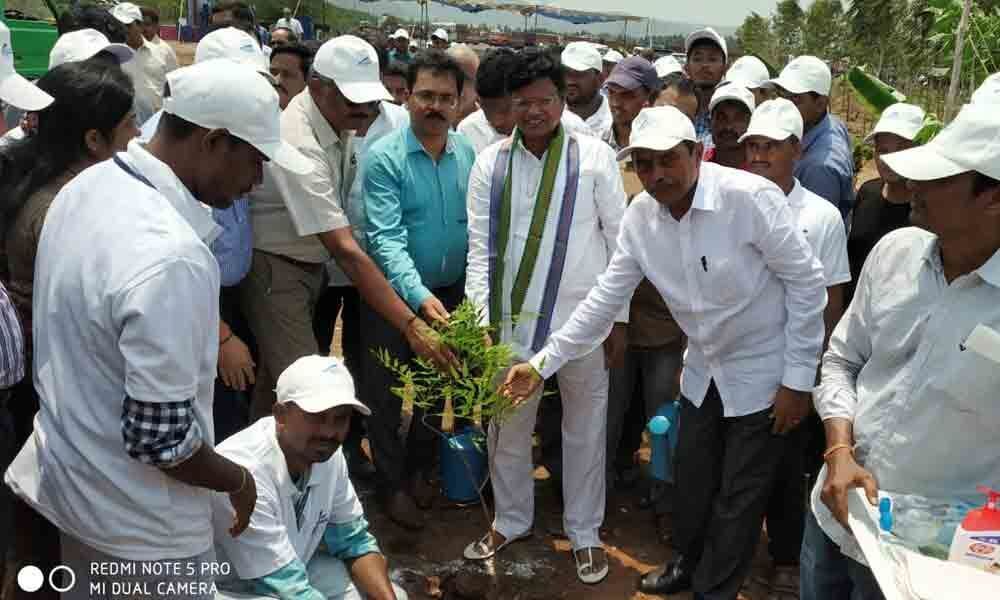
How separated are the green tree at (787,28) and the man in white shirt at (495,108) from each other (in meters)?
30.5

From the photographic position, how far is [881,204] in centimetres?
416

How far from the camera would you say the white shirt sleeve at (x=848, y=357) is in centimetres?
247

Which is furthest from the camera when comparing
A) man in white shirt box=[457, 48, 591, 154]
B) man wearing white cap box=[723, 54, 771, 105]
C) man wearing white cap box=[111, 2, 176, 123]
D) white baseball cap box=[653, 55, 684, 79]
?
white baseball cap box=[653, 55, 684, 79]

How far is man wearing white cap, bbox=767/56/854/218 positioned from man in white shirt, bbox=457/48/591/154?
1.21 metres

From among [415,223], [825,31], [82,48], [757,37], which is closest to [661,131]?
[415,223]

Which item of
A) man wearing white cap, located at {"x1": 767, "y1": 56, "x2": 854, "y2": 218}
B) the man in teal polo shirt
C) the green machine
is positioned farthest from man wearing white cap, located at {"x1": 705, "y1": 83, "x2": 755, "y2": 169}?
the green machine

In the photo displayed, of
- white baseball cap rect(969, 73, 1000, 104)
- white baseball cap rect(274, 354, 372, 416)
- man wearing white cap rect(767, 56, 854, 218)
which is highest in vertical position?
white baseball cap rect(969, 73, 1000, 104)

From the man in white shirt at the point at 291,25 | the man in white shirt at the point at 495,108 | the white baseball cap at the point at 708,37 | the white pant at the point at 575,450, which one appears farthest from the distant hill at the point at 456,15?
the white pant at the point at 575,450

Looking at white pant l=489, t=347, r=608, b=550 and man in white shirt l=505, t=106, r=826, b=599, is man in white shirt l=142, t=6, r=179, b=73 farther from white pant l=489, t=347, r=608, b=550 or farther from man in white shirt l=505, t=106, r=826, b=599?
man in white shirt l=505, t=106, r=826, b=599

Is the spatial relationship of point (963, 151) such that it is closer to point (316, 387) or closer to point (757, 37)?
point (316, 387)

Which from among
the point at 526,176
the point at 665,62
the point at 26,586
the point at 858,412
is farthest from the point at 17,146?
the point at 665,62

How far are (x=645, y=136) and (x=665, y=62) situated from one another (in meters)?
4.47

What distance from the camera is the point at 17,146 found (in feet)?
9.68

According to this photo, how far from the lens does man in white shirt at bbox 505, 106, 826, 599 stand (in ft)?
10.5
